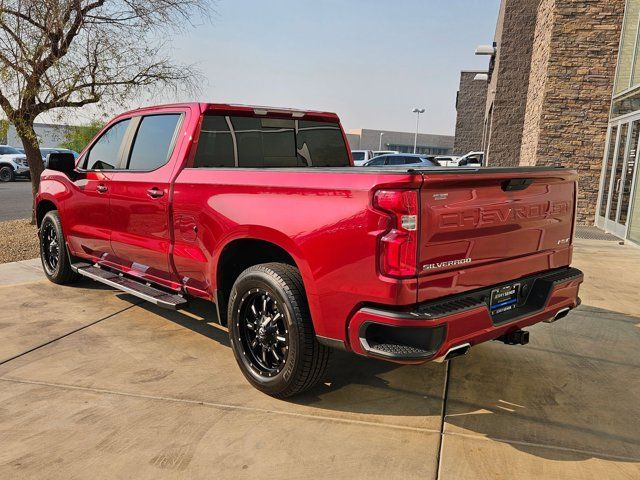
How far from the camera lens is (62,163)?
18.3 feet

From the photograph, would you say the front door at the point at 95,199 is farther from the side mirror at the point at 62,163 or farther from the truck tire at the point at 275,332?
the truck tire at the point at 275,332

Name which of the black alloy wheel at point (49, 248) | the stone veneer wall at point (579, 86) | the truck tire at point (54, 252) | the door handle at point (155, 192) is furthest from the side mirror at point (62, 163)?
the stone veneer wall at point (579, 86)

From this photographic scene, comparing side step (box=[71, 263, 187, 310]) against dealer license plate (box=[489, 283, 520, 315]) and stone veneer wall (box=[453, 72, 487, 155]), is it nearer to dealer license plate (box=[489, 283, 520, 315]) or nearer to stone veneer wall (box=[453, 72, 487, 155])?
dealer license plate (box=[489, 283, 520, 315])

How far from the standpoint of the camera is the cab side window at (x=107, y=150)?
5.24 metres

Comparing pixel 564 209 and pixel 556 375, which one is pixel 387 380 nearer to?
pixel 556 375

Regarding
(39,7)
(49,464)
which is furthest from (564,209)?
(39,7)

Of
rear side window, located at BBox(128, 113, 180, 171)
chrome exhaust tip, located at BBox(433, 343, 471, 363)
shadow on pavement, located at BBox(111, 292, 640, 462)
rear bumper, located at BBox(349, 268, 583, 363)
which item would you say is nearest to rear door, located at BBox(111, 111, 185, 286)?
rear side window, located at BBox(128, 113, 180, 171)

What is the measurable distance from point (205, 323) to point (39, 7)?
643cm

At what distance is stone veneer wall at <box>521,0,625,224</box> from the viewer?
40.7 feet

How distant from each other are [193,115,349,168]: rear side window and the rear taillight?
209cm

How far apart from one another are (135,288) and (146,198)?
80 centimetres

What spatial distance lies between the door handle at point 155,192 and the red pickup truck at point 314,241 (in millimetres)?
15

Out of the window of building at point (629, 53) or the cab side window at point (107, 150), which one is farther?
the window of building at point (629, 53)

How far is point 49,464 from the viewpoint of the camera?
2.82 m
